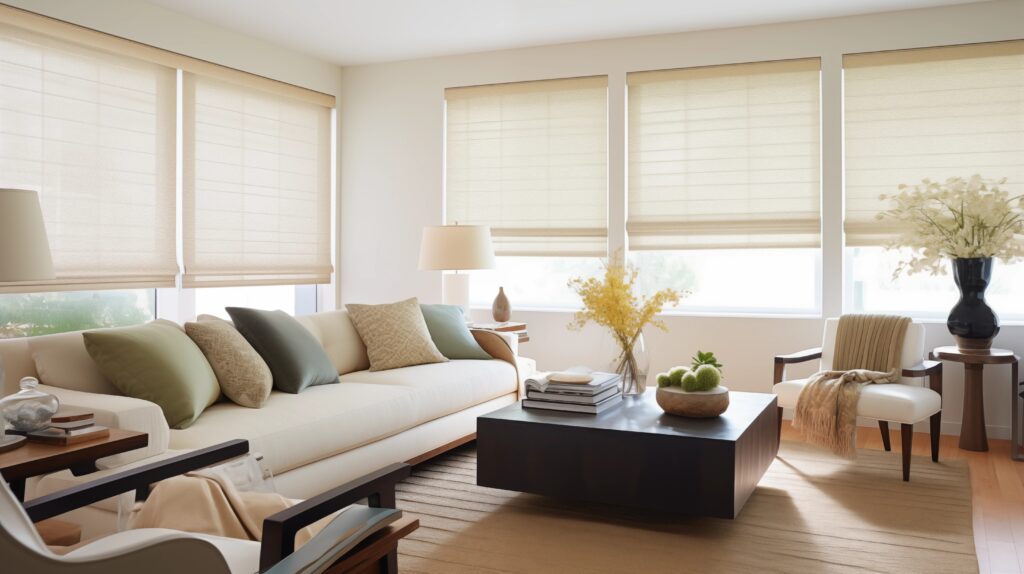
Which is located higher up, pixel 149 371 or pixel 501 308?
pixel 501 308

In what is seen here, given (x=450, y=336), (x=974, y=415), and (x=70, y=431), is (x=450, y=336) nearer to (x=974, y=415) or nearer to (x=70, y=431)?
(x=70, y=431)

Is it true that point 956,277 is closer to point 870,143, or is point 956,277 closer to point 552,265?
point 870,143

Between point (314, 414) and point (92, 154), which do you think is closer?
point (314, 414)

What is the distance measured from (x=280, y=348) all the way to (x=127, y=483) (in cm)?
191

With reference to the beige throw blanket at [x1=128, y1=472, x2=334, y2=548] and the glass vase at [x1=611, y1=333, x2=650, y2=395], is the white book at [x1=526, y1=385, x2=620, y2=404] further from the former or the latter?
the beige throw blanket at [x1=128, y1=472, x2=334, y2=548]

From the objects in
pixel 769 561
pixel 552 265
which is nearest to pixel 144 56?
pixel 552 265

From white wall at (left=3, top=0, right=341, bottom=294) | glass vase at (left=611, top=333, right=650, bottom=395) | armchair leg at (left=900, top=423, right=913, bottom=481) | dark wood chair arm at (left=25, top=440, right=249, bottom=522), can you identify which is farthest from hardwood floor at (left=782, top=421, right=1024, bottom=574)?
white wall at (left=3, top=0, right=341, bottom=294)

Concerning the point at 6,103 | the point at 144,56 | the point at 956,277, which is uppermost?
the point at 144,56

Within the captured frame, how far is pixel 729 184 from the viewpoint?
5777 millimetres

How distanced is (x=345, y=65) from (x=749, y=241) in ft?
12.1

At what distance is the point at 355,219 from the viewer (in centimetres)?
696

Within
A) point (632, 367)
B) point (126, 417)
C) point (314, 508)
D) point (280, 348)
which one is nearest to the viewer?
point (314, 508)

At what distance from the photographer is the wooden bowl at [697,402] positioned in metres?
3.55

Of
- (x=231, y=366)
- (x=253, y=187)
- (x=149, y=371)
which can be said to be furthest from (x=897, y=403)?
(x=253, y=187)
